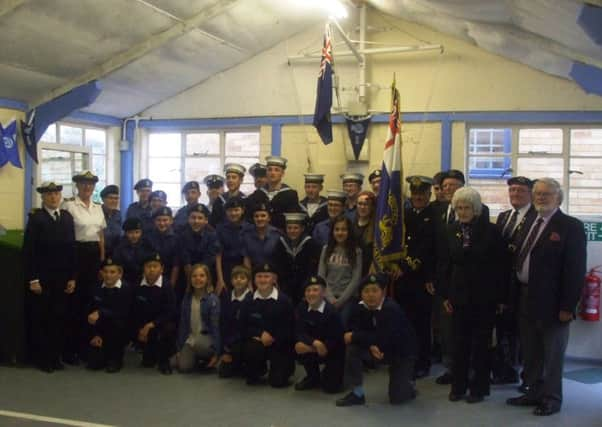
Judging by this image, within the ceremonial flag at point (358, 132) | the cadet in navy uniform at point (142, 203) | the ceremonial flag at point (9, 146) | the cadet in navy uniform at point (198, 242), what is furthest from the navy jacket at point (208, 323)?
the ceremonial flag at point (358, 132)

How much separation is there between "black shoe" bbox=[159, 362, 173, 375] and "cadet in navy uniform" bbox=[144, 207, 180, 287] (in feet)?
2.25

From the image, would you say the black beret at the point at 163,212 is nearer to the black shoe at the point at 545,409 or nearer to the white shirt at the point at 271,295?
the white shirt at the point at 271,295

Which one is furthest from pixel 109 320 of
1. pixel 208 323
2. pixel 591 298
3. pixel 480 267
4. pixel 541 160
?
pixel 541 160

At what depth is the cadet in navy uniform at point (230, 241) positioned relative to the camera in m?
5.01

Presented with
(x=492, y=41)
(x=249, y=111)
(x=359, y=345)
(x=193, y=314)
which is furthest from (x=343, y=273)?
(x=249, y=111)

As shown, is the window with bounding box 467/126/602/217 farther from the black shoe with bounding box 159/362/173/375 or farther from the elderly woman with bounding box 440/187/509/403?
the black shoe with bounding box 159/362/173/375

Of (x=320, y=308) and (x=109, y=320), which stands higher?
(x=320, y=308)

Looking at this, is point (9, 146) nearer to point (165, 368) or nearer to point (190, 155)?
point (190, 155)

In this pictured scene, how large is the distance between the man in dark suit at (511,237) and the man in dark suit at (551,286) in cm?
22

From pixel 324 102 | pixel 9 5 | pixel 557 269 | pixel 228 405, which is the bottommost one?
pixel 228 405

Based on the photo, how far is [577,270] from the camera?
12.1 ft

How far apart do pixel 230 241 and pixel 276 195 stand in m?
0.62

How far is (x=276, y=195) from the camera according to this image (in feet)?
17.6

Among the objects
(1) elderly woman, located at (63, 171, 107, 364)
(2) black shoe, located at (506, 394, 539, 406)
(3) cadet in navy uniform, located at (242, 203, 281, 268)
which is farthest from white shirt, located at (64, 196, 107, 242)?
(2) black shoe, located at (506, 394, 539, 406)
